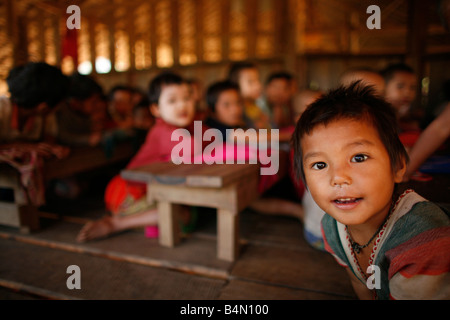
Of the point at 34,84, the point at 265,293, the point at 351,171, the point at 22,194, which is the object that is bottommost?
the point at 265,293

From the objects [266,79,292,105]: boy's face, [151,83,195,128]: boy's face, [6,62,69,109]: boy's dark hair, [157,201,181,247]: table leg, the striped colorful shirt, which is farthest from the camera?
[266,79,292,105]: boy's face

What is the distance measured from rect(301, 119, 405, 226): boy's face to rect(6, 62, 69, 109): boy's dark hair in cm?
186

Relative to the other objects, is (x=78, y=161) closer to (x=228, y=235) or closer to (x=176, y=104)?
(x=176, y=104)

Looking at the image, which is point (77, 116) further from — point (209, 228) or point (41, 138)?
point (209, 228)

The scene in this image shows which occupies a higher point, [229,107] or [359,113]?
[229,107]

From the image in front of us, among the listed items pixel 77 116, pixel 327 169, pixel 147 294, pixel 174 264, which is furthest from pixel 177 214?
pixel 77 116

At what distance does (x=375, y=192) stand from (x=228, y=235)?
3.06ft

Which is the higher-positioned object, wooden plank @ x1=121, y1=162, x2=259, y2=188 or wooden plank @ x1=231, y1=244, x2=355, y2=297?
wooden plank @ x1=121, y1=162, x2=259, y2=188

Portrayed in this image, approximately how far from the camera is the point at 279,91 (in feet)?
12.5

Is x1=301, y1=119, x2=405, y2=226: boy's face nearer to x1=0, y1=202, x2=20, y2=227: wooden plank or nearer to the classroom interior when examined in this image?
the classroom interior

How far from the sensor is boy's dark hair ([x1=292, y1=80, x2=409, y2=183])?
888 mm

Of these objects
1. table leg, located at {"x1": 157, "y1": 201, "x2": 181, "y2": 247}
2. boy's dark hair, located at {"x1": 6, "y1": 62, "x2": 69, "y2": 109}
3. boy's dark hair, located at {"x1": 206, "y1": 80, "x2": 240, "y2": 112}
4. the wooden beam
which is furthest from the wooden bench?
the wooden beam

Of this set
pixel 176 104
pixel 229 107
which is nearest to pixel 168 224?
pixel 176 104

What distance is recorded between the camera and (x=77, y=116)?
288 cm
